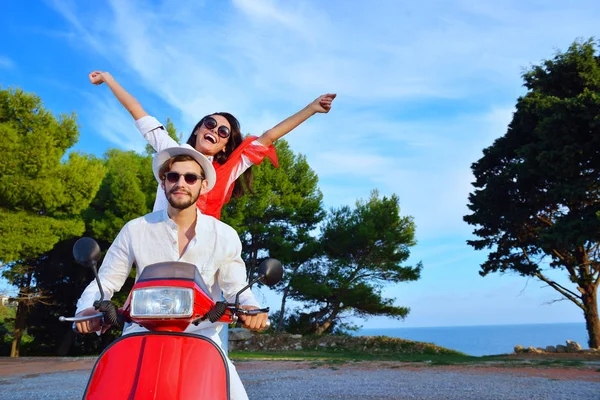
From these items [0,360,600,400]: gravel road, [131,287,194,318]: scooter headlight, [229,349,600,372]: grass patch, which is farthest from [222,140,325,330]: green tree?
[131,287,194,318]: scooter headlight

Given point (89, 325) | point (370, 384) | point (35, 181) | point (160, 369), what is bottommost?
point (370, 384)

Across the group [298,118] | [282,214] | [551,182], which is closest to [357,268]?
[282,214]

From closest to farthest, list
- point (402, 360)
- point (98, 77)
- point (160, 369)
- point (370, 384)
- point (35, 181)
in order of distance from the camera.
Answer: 1. point (160, 369)
2. point (98, 77)
3. point (370, 384)
4. point (402, 360)
5. point (35, 181)

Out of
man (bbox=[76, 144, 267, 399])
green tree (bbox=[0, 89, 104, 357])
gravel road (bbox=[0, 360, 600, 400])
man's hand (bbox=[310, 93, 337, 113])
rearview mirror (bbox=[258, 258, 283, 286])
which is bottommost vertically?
gravel road (bbox=[0, 360, 600, 400])

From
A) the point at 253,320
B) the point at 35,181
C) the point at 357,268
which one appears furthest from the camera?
the point at 357,268

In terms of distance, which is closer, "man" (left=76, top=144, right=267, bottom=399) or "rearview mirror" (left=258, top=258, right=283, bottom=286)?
"rearview mirror" (left=258, top=258, right=283, bottom=286)

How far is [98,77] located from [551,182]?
16219 millimetres

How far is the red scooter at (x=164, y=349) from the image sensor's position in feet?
4.67

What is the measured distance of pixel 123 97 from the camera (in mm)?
3164

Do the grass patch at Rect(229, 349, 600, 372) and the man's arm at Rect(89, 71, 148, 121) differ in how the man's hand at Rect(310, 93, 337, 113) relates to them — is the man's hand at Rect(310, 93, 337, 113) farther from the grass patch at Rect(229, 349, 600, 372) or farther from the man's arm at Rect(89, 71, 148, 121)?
the grass patch at Rect(229, 349, 600, 372)

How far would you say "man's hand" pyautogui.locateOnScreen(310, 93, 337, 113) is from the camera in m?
3.12

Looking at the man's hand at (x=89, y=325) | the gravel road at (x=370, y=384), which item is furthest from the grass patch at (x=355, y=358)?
the man's hand at (x=89, y=325)

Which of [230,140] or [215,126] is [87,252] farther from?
[230,140]

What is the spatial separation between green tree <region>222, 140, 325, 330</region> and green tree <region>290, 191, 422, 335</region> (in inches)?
30.1
